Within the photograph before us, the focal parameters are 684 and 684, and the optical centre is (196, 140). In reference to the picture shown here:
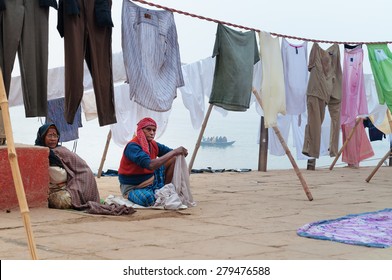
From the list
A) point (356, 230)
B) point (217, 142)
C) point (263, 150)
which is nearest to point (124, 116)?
point (263, 150)

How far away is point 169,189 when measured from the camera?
655cm

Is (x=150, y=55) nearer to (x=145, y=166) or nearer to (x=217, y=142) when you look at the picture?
(x=145, y=166)

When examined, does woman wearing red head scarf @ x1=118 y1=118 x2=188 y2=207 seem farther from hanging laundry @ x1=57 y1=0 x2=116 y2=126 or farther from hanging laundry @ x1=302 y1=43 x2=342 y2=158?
hanging laundry @ x1=302 y1=43 x2=342 y2=158

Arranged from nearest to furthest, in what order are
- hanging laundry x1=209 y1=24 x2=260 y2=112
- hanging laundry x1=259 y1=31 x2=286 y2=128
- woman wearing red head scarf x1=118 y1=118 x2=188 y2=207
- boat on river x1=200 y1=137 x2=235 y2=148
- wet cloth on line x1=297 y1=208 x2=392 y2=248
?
wet cloth on line x1=297 y1=208 x2=392 y2=248 < woman wearing red head scarf x1=118 y1=118 x2=188 y2=207 < hanging laundry x1=209 y1=24 x2=260 y2=112 < hanging laundry x1=259 y1=31 x2=286 y2=128 < boat on river x1=200 y1=137 x2=235 y2=148

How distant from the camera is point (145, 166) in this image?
641 cm

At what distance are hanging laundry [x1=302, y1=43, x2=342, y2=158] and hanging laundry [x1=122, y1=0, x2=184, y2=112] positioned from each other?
288cm

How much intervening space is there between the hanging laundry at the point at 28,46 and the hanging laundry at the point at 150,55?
990 millimetres

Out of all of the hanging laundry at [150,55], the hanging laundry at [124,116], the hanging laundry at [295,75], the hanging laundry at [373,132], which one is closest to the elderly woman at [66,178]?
the hanging laundry at [150,55]

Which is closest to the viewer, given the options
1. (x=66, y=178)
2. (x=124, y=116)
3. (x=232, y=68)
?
(x=66, y=178)

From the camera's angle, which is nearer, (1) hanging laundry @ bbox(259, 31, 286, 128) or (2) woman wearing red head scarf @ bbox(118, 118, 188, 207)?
(2) woman wearing red head scarf @ bbox(118, 118, 188, 207)

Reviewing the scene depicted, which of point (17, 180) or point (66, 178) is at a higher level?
point (17, 180)

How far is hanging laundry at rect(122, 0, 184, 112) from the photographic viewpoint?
6.75 metres

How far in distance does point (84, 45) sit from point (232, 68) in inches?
83.4

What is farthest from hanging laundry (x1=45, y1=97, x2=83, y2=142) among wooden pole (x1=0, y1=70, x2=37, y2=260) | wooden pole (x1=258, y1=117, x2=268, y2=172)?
wooden pole (x1=0, y1=70, x2=37, y2=260)
